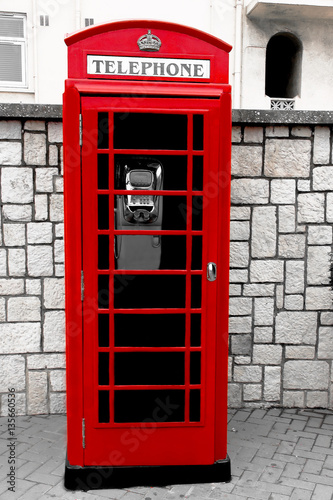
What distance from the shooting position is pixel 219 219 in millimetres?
2791

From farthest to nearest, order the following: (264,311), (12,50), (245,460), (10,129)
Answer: (12,50) < (264,311) < (10,129) < (245,460)

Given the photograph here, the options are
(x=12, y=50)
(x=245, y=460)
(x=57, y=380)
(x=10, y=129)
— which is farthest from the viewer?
(x=12, y=50)

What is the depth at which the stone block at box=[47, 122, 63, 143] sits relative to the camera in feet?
11.9

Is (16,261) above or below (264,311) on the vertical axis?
above

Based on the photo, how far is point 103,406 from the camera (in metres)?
2.85

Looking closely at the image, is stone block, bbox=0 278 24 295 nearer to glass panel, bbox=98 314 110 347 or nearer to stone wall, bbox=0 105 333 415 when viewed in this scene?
stone wall, bbox=0 105 333 415

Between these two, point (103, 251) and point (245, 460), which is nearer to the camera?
point (103, 251)

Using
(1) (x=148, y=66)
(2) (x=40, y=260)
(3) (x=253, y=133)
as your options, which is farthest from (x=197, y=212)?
(2) (x=40, y=260)

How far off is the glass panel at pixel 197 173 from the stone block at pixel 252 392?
6.65 ft

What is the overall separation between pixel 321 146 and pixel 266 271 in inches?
43.9

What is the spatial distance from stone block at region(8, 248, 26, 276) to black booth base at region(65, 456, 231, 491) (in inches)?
60.8

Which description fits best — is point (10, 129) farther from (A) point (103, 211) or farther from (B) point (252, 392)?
(B) point (252, 392)

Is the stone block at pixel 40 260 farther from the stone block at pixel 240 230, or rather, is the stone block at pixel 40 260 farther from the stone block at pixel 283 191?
the stone block at pixel 283 191

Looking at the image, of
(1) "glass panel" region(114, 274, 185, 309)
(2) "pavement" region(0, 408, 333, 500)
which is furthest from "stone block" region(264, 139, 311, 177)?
(2) "pavement" region(0, 408, 333, 500)
